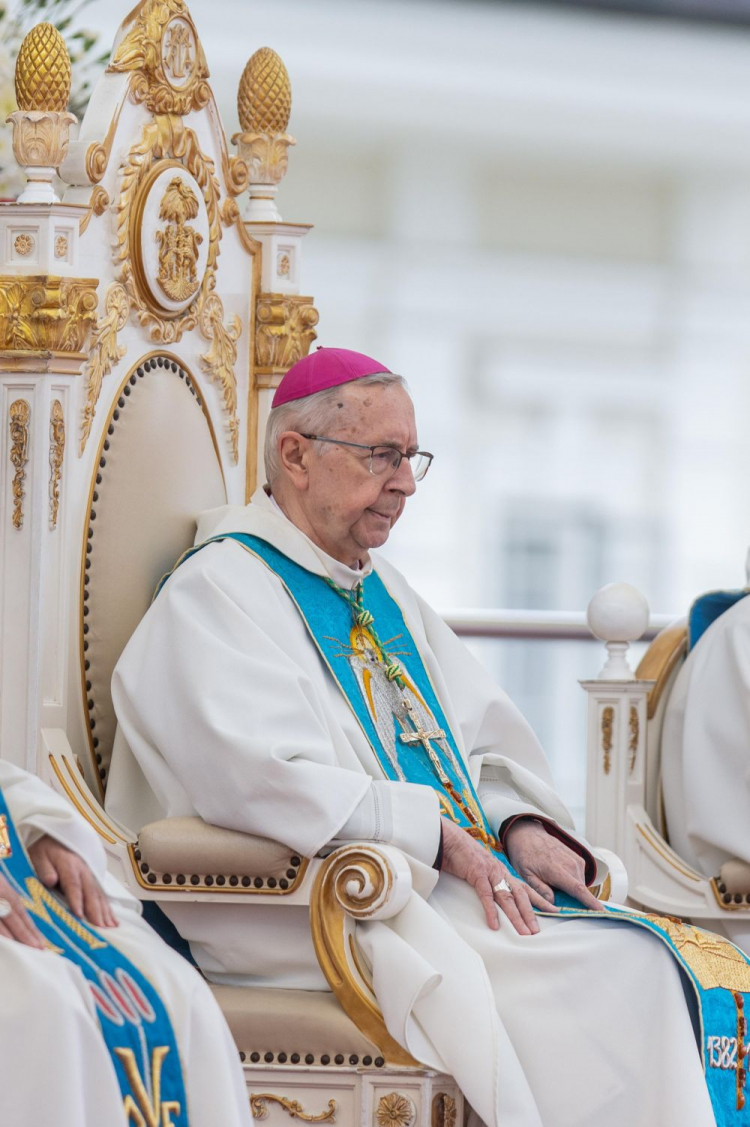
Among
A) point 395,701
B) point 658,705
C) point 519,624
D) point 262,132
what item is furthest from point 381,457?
point 519,624

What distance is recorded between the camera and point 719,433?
7375mm

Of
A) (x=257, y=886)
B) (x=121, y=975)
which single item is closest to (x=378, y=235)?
(x=257, y=886)

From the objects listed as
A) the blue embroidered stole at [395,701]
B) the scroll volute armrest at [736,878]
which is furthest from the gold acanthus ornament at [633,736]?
the blue embroidered stole at [395,701]

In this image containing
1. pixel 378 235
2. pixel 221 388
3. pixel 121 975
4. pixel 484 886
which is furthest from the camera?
pixel 378 235

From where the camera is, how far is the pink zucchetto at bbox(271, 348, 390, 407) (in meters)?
3.54

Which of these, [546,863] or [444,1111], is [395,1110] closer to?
[444,1111]

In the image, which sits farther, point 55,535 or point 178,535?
point 178,535

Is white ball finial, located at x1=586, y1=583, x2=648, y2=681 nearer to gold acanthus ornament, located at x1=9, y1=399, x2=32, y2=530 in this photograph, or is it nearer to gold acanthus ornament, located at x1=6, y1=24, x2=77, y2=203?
gold acanthus ornament, located at x1=9, y1=399, x2=32, y2=530

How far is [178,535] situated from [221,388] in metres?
0.41

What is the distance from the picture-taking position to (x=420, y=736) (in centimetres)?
355

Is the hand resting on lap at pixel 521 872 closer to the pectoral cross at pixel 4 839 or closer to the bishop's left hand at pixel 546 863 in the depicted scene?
the bishop's left hand at pixel 546 863

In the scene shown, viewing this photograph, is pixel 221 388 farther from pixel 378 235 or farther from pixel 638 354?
pixel 638 354

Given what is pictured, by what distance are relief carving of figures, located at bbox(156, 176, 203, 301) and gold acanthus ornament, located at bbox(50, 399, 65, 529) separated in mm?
466

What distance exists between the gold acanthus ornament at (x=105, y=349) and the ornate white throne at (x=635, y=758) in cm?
157
